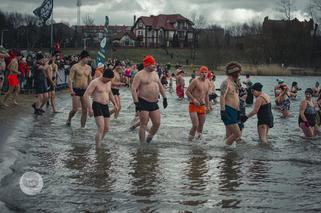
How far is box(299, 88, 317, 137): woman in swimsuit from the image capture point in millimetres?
13072

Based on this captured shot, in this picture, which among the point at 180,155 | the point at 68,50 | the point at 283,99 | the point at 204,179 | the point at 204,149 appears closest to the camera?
the point at 204,179

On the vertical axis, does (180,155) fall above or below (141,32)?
below

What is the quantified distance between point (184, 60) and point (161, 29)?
115ft

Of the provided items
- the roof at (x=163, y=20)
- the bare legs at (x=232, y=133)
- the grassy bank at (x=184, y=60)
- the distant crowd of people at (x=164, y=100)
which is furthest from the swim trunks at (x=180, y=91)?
the roof at (x=163, y=20)

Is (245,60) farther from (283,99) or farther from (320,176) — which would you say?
(320,176)

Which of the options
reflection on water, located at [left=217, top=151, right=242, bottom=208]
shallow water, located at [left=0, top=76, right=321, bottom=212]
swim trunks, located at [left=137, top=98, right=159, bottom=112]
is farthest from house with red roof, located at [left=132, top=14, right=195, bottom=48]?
reflection on water, located at [left=217, top=151, right=242, bottom=208]

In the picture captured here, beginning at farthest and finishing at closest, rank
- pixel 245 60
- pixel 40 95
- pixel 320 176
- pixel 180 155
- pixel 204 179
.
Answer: pixel 245 60
pixel 40 95
pixel 180 155
pixel 320 176
pixel 204 179

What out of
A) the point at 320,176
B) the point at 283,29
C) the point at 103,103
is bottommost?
the point at 320,176

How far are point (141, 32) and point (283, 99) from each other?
→ 116173 millimetres

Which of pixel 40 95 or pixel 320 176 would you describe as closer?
pixel 320 176

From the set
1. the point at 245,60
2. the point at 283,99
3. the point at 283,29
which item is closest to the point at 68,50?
the point at 245,60

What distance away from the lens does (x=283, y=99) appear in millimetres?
19109

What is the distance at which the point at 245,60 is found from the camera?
285 feet

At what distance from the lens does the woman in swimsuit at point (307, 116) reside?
1307 centimetres
